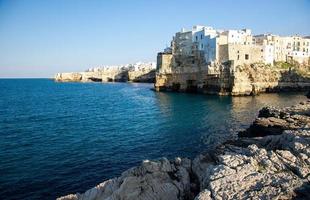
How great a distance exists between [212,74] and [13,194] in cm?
5858

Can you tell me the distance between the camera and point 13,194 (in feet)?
60.7

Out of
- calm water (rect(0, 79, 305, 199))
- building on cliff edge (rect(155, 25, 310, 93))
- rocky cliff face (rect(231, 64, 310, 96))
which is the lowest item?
calm water (rect(0, 79, 305, 199))

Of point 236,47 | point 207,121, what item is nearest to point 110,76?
point 236,47

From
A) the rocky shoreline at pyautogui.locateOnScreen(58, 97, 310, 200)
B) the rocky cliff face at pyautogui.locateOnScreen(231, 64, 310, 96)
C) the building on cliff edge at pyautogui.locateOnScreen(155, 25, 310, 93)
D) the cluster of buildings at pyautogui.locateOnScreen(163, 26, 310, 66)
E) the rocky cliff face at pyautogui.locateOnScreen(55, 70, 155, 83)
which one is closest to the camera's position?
the rocky shoreline at pyautogui.locateOnScreen(58, 97, 310, 200)

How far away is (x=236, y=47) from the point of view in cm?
7250

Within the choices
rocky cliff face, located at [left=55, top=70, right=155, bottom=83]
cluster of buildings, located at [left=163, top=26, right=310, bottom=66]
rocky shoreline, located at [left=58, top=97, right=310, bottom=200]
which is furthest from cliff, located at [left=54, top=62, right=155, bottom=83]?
rocky shoreline, located at [left=58, top=97, right=310, bottom=200]

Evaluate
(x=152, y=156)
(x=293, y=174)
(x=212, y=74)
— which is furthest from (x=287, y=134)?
(x=212, y=74)

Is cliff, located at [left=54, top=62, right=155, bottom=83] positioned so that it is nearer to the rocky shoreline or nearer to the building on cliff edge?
the building on cliff edge

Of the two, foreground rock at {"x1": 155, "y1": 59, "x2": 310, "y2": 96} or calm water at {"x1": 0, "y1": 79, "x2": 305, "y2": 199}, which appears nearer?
calm water at {"x1": 0, "y1": 79, "x2": 305, "y2": 199}

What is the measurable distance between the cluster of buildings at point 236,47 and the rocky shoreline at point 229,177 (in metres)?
57.2

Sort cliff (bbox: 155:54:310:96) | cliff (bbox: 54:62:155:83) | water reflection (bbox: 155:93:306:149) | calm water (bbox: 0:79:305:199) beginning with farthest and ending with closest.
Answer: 1. cliff (bbox: 54:62:155:83)
2. cliff (bbox: 155:54:310:96)
3. water reflection (bbox: 155:93:306:149)
4. calm water (bbox: 0:79:305:199)

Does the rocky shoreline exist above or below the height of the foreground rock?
below

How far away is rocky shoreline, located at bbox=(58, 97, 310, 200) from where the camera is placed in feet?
33.8

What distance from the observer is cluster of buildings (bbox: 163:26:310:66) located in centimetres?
7338
